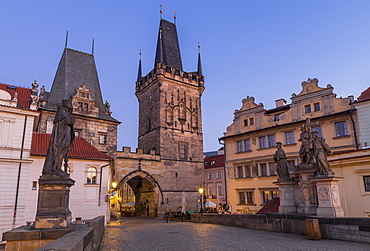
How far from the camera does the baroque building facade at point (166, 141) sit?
32781mm

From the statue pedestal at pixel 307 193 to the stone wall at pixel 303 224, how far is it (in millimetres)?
682

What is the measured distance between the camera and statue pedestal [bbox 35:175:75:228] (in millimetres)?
6704

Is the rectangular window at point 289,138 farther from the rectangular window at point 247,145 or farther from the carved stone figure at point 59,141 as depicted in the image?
the carved stone figure at point 59,141

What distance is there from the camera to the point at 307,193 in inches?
413

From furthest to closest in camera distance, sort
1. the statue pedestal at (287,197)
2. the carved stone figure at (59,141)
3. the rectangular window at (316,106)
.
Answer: the rectangular window at (316,106)
the statue pedestal at (287,197)
the carved stone figure at (59,141)

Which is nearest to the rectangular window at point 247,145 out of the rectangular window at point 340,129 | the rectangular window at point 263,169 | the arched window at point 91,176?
the rectangular window at point 263,169

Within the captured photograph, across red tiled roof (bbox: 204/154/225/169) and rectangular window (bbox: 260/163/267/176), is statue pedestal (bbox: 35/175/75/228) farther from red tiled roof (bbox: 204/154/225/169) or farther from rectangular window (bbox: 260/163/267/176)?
red tiled roof (bbox: 204/154/225/169)

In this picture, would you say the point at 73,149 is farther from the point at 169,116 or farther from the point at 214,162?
the point at 214,162

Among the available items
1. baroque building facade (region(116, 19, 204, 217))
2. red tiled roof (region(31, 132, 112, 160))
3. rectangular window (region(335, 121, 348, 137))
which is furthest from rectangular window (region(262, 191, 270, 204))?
red tiled roof (region(31, 132, 112, 160))

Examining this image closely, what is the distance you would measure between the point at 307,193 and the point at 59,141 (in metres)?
8.89

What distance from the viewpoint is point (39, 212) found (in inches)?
265

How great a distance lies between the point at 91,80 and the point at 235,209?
22054 millimetres

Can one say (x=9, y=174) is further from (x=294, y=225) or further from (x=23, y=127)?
(x=294, y=225)

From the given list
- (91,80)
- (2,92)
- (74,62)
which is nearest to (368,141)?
(2,92)
